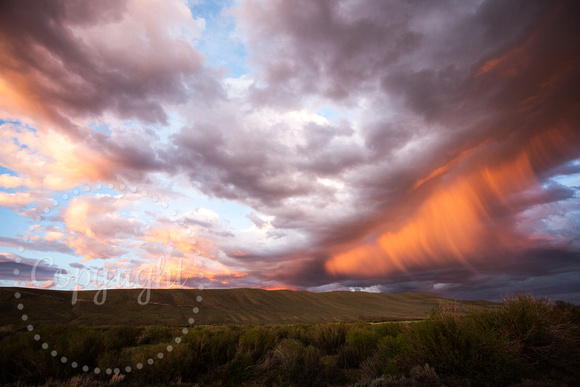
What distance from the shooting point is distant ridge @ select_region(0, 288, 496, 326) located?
6450 centimetres

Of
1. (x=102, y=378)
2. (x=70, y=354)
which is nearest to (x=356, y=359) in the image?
(x=102, y=378)

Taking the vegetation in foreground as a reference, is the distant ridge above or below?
below

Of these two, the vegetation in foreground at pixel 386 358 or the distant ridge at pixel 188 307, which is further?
the distant ridge at pixel 188 307

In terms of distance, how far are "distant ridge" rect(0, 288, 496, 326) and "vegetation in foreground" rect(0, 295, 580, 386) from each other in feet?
110

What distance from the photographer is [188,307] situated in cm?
9212

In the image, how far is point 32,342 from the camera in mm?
9547

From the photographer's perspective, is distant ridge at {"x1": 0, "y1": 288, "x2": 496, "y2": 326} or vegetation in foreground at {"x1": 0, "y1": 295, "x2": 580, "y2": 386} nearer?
vegetation in foreground at {"x1": 0, "y1": 295, "x2": 580, "y2": 386}

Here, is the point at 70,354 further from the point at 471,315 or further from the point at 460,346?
the point at 471,315

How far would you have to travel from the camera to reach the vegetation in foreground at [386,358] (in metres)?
8.45

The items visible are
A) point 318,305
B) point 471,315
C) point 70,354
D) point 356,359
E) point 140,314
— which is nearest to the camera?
point 70,354

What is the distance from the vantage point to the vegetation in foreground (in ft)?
27.7

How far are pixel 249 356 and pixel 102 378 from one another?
5.00 m

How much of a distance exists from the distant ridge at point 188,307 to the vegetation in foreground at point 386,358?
3367 centimetres

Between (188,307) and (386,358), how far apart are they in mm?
94150
